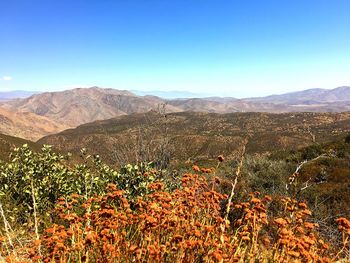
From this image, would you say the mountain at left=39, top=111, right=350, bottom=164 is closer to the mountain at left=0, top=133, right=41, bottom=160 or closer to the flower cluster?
the mountain at left=0, top=133, right=41, bottom=160

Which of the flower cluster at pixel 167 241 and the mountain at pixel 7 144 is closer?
the flower cluster at pixel 167 241

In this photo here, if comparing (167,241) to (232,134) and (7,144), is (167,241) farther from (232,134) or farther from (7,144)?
(232,134)

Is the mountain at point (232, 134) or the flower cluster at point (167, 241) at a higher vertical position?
the flower cluster at point (167, 241)

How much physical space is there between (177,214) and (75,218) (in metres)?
1.14

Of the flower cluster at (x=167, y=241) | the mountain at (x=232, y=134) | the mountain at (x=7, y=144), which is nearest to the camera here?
the flower cluster at (x=167, y=241)

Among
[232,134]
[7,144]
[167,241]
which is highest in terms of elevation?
[167,241]

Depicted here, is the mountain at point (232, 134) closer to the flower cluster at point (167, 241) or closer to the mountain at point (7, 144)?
the mountain at point (7, 144)

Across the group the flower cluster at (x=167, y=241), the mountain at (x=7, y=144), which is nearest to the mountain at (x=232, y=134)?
the mountain at (x=7, y=144)

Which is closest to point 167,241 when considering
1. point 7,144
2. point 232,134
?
point 7,144

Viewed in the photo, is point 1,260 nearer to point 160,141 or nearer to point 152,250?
point 152,250

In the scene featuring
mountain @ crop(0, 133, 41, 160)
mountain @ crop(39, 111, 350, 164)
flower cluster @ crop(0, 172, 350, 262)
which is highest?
Answer: flower cluster @ crop(0, 172, 350, 262)

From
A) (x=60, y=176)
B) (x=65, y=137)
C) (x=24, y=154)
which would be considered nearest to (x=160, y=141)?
(x=60, y=176)

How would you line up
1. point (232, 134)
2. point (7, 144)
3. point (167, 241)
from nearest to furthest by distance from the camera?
point (167, 241), point (7, 144), point (232, 134)

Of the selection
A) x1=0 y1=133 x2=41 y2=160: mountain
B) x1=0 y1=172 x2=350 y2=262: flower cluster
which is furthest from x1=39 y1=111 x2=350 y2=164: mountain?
x1=0 y1=172 x2=350 y2=262: flower cluster
